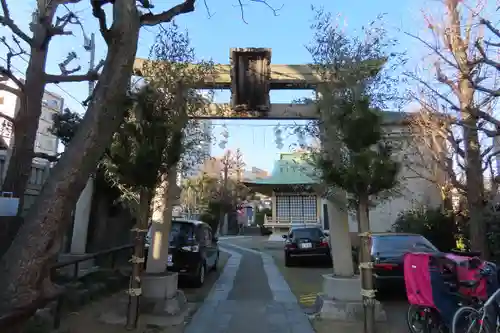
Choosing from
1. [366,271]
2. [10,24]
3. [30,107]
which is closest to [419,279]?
[366,271]

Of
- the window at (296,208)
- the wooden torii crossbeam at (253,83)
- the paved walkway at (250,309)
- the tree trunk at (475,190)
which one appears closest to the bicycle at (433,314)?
the paved walkway at (250,309)

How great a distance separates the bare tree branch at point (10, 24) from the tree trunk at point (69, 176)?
19.0 feet

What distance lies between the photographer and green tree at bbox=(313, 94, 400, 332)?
578 centimetres

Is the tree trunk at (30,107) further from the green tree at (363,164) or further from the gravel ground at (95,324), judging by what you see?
the green tree at (363,164)

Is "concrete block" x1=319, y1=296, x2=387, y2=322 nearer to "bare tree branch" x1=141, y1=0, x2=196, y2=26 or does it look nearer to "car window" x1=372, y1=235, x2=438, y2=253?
"car window" x1=372, y1=235, x2=438, y2=253

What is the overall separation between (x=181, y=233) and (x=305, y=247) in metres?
6.50

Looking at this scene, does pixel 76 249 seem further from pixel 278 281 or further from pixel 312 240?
pixel 312 240

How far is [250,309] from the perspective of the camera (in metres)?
7.48

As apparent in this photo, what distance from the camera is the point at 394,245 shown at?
9016 millimetres

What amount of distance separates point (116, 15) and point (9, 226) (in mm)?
3817

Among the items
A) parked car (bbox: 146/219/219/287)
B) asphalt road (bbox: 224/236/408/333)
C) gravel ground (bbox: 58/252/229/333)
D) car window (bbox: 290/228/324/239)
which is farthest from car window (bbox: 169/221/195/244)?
car window (bbox: 290/228/324/239)

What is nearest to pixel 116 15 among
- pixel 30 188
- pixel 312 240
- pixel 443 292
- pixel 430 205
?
pixel 443 292

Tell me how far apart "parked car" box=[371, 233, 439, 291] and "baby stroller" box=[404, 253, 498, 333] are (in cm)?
284

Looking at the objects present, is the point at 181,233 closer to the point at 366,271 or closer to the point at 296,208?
the point at 366,271
